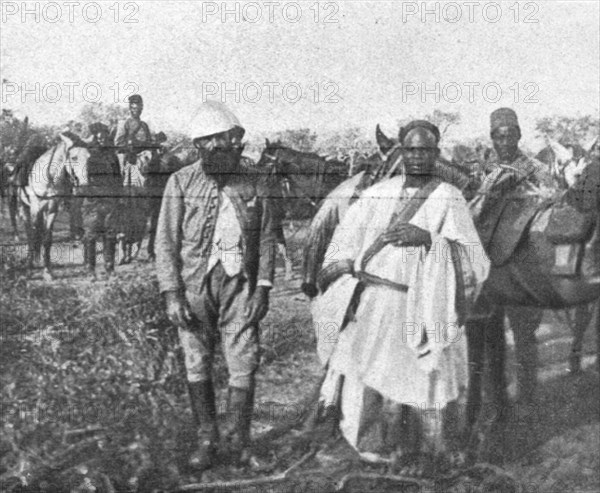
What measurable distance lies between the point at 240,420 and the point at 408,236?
59.9 inches

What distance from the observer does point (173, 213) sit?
5.02 m

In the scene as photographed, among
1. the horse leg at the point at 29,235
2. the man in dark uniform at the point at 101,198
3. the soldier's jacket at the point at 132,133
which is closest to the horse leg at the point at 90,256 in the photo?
the man in dark uniform at the point at 101,198

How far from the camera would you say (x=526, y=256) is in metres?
5.28

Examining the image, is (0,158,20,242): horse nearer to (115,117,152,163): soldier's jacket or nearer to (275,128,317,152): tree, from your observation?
(115,117,152,163): soldier's jacket

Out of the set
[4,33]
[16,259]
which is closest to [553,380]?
[16,259]

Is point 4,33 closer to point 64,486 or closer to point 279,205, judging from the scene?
point 279,205

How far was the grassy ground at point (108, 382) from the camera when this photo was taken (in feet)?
16.2

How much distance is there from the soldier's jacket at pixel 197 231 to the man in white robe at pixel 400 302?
1.45 ft

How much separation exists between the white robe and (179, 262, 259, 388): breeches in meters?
0.46

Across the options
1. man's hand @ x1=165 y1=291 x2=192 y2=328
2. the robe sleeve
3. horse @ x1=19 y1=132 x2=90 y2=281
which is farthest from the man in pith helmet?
the robe sleeve

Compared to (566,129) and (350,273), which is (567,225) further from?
(350,273)

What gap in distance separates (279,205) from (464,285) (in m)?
1.25

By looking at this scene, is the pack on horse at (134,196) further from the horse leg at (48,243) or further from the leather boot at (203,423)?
the leather boot at (203,423)

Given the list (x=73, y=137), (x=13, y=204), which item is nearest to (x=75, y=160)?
(x=73, y=137)
